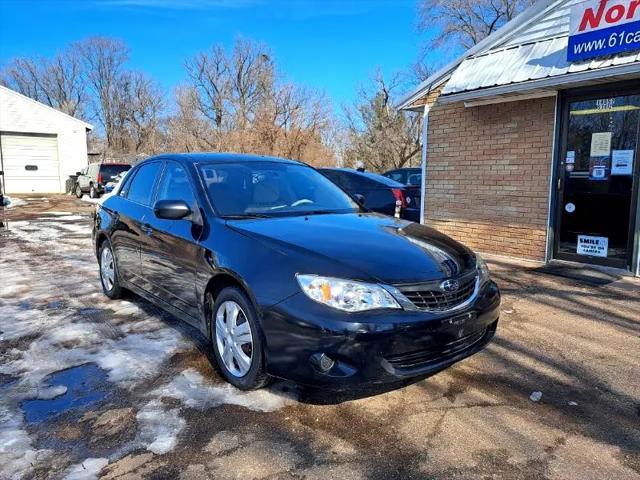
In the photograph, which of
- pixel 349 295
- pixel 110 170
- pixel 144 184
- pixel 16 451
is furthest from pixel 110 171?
pixel 349 295

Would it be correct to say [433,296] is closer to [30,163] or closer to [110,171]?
[110,171]

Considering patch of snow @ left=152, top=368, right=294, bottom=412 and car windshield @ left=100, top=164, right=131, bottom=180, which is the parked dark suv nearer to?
car windshield @ left=100, top=164, right=131, bottom=180

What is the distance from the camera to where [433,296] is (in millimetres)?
2859

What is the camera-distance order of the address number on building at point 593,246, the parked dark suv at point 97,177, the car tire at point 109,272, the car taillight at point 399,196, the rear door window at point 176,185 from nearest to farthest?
the rear door window at point 176,185 < the car tire at point 109,272 < the address number on building at point 593,246 < the car taillight at point 399,196 < the parked dark suv at point 97,177

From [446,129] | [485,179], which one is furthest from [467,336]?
[446,129]

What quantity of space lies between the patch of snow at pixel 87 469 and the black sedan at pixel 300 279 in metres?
0.93

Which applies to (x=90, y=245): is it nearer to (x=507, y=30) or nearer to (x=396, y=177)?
(x=507, y=30)

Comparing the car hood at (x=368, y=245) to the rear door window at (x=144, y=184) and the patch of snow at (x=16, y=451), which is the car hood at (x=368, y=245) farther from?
the patch of snow at (x=16, y=451)

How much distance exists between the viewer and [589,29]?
6.21m

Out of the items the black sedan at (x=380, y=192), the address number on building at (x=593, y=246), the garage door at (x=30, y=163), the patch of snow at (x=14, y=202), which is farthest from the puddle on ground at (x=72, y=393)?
the garage door at (x=30, y=163)

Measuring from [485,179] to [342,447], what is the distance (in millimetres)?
6432

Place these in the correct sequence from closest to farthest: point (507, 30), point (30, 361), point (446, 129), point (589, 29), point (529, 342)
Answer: point (30, 361)
point (529, 342)
point (589, 29)
point (507, 30)
point (446, 129)

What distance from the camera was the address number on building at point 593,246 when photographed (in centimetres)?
681

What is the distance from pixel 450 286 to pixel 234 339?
142 cm
